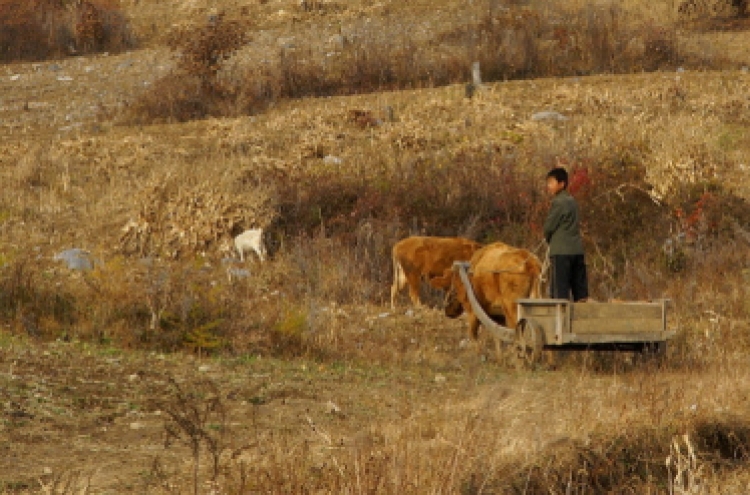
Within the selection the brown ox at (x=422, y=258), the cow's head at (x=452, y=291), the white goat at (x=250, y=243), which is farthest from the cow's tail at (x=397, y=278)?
the white goat at (x=250, y=243)

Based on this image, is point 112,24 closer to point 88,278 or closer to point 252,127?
point 252,127

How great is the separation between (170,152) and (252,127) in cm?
246

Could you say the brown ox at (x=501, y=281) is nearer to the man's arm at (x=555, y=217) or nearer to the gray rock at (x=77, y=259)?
the man's arm at (x=555, y=217)

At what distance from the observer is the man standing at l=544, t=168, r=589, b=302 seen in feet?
44.8

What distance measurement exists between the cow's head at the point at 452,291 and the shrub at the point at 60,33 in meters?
25.5

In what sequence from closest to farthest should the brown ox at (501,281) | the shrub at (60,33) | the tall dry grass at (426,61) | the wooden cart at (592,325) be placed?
the wooden cart at (592,325) < the brown ox at (501,281) < the tall dry grass at (426,61) < the shrub at (60,33)

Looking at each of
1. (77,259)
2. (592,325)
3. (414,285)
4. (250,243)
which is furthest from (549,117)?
(592,325)

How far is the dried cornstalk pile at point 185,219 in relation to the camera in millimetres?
19703

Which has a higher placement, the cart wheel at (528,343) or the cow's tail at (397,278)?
the cart wheel at (528,343)

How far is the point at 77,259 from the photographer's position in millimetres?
17734

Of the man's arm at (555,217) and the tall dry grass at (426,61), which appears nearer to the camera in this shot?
the man's arm at (555,217)

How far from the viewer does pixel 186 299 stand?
13.7 m

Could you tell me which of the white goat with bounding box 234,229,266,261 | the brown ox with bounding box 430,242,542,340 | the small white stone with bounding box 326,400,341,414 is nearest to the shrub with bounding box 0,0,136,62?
the white goat with bounding box 234,229,266,261

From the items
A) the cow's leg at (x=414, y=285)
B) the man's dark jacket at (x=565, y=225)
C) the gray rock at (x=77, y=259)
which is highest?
the man's dark jacket at (x=565, y=225)
